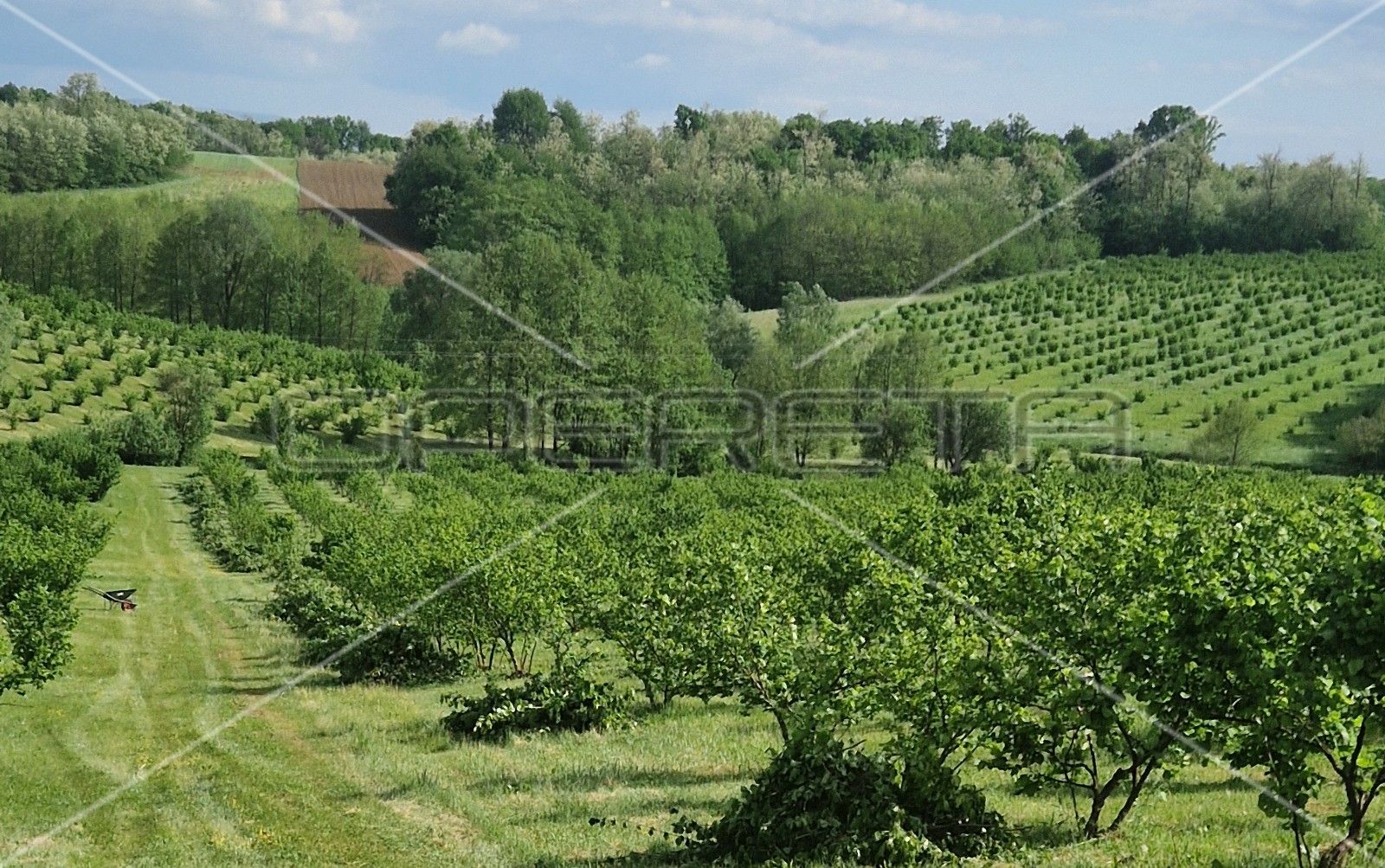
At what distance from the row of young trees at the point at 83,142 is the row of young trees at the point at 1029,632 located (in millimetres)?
111339

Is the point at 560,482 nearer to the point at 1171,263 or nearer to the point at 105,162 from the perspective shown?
the point at 1171,263

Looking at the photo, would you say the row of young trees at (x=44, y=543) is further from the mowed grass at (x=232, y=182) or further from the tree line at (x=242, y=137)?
the tree line at (x=242, y=137)

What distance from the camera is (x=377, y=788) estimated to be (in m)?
13.9

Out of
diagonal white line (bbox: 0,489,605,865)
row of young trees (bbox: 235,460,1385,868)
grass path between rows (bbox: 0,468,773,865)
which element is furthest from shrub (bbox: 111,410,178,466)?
row of young trees (bbox: 235,460,1385,868)

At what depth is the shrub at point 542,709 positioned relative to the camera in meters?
16.7

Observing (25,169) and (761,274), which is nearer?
(761,274)

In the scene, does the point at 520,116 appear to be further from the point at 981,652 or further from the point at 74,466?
the point at 981,652

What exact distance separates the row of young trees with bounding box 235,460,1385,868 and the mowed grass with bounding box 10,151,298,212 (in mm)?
110693

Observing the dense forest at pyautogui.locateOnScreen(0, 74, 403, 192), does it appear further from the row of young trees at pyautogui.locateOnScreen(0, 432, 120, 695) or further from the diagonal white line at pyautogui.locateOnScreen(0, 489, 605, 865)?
the diagonal white line at pyautogui.locateOnScreen(0, 489, 605, 865)

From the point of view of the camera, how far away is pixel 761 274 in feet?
352

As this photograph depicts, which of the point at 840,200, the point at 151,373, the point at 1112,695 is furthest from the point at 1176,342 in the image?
the point at 1112,695

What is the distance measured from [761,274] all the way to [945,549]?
92.3 metres

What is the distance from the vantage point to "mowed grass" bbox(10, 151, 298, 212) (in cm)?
12786

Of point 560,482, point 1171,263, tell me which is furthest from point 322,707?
point 1171,263
